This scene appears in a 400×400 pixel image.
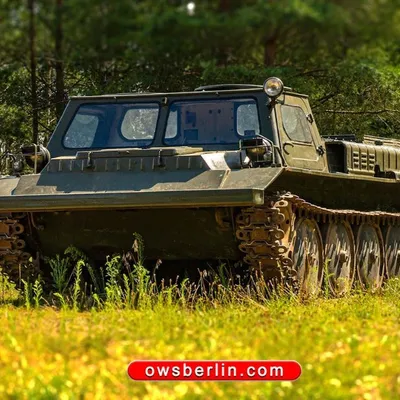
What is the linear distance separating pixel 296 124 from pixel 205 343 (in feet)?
16.4

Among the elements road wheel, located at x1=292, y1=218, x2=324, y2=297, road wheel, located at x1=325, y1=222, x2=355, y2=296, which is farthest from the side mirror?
road wheel, located at x1=325, y1=222, x2=355, y2=296

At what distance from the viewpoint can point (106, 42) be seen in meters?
7.68

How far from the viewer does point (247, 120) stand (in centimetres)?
1116

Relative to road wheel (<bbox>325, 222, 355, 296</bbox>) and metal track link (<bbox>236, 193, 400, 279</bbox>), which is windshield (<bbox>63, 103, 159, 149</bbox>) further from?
road wheel (<bbox>325, 222, 355, 296</bbox>)

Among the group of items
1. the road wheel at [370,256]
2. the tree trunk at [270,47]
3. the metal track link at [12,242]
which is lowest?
the road wheel at [370,256]

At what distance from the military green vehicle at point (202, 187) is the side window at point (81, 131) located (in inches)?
0.5

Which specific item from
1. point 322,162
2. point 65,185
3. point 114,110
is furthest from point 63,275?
point 322,162

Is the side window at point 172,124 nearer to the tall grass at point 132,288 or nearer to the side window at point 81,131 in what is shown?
the side window at point 81,131

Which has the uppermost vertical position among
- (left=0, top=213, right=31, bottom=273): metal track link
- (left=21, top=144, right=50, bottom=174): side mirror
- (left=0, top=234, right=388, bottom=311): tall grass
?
(left=21, top=144, right=50, bottom=174): side mirror

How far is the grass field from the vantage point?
5949 mm

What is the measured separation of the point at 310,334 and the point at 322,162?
464cm

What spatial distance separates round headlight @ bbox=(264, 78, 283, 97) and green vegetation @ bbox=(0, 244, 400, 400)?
2.04 metres

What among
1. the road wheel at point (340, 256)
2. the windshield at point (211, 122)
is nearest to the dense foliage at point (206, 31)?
the windshield at point (211, 122)

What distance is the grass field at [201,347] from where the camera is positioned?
19.5 feet
